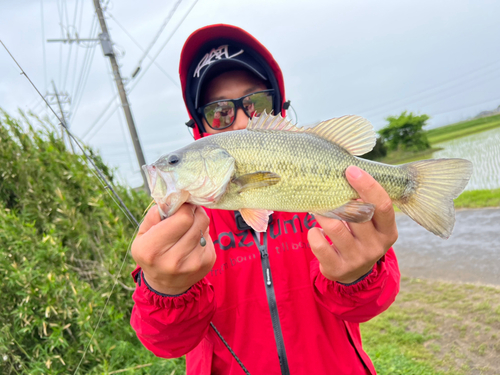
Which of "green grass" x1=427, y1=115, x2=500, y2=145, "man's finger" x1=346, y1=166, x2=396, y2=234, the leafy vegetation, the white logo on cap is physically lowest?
"green grass" x1=427, y1=115, x2=500, y2=145

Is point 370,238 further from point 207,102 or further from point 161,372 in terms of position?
point 161,372

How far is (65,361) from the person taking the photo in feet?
10.3

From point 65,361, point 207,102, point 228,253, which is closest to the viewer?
point 228,253

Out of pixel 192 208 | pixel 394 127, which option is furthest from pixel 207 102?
pixel 394 127

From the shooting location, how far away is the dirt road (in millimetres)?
4855

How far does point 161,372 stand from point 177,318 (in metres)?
2.32

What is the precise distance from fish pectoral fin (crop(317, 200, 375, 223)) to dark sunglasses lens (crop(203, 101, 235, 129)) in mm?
1254

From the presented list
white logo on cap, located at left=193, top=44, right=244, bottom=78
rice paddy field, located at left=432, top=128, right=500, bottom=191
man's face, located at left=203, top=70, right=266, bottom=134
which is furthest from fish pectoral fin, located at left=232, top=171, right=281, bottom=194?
rice paddy field, located at left=432, top=128, right=500, bottom=191

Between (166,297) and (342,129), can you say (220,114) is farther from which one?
(166,297)

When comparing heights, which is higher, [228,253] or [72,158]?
[72,158]

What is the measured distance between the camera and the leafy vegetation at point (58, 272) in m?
3.11

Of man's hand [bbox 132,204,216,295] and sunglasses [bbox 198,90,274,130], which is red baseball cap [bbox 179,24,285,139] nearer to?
sunglasses [bbox 198,90,274,130]

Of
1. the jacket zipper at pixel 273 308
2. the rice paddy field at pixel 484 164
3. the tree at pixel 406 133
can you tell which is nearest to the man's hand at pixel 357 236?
the jacket zipper at pixel 273 308

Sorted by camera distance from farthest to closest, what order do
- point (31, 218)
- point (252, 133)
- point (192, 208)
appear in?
point (31, 218)
point (252, 133)
point (192, 208)
